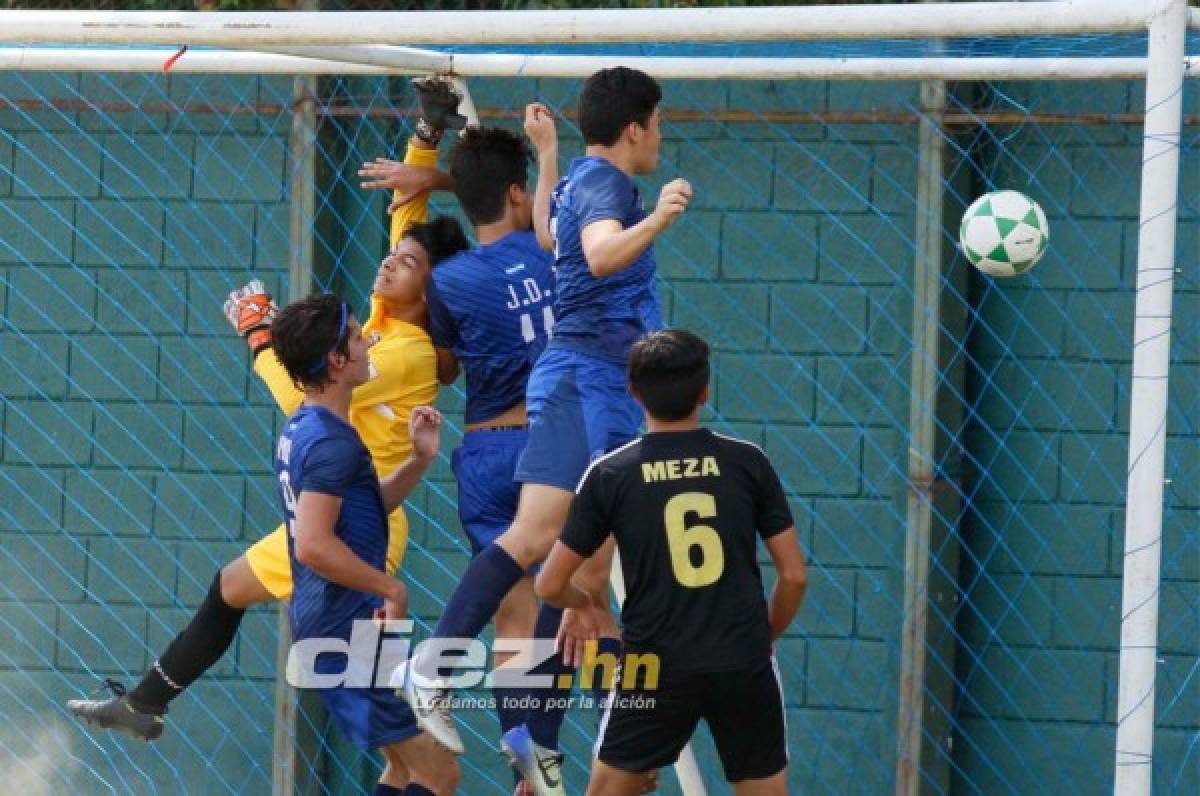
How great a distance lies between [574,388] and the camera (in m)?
5.16

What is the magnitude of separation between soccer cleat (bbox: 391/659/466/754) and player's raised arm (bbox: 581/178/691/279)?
3.75 feet

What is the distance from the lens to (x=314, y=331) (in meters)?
5.13

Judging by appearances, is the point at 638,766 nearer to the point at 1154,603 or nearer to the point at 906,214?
the point at 1154,603

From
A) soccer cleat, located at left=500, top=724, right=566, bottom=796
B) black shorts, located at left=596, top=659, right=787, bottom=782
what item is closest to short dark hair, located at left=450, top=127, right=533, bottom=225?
soccer cleat, located at left=500, top=724, right=566, bottom=796

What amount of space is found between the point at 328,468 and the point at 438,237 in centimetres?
97

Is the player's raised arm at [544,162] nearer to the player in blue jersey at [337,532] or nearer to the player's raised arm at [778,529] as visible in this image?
the player in blue jersey at [337,532]

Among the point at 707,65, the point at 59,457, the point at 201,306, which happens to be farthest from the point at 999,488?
the point at 59,457

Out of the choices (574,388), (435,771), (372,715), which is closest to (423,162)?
(574,388)

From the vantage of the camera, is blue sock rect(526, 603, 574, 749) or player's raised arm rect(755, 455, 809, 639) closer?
player's raised arm rect(755, 455, 809, 639)

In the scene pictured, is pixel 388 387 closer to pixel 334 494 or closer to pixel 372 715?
pixel 334 494

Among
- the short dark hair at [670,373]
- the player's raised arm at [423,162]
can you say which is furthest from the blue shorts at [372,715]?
the player's raised arm at [423,162]

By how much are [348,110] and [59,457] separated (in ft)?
5.54

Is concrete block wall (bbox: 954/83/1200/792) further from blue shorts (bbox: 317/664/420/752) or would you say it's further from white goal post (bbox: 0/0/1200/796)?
blue shorts (bbox: 317/664/420/752)

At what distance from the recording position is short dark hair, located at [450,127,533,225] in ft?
18.4
